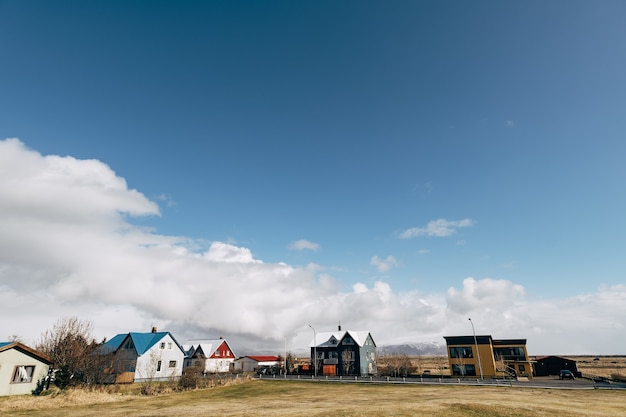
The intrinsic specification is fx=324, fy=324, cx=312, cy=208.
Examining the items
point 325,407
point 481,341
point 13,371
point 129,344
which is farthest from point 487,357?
point 13,371

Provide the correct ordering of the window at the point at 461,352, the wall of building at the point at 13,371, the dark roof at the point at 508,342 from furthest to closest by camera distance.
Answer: the dark roof at the point at 508,342
the window at the point at 461,352
the wall of building at the point at 13,371

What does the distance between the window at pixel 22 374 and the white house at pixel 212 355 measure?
164ft

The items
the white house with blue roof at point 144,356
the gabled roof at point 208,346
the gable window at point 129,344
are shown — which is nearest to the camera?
the white house with blue roof at point 144,356

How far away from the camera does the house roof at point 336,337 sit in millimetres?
84938

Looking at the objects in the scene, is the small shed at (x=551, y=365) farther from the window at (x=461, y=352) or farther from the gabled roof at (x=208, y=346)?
the gabled roof at (x=208, y=346)

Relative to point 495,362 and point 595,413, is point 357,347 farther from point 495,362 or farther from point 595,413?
point 595,413

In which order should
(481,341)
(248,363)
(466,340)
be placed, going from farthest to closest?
(248,363) → (466,340) → (481,341)

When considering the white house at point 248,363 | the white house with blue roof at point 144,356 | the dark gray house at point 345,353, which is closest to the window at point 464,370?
the dark gray house at point 345,353

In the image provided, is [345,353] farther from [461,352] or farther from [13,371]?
[13,371]

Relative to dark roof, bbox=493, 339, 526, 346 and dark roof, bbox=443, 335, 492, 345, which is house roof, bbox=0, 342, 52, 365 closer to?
dark roof, bbox=443, 335, 492, 345

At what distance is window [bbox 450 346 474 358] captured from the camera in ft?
234

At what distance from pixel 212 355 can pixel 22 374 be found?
56.7 m

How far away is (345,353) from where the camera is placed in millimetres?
82812

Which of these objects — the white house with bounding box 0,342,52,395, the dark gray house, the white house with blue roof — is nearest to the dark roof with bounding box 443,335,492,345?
the dark gray house
